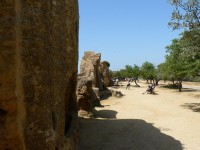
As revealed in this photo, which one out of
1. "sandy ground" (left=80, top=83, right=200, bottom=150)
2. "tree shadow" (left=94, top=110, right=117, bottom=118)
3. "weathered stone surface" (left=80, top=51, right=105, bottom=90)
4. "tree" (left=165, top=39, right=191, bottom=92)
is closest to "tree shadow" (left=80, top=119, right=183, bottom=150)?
"sandy ground" (left=80, top=83, right=200, bottom=150)

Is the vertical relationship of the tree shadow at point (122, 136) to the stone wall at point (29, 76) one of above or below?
below

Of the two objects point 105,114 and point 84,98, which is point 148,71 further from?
point 84,98

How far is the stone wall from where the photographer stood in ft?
25.1

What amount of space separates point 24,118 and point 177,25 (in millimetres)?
20117

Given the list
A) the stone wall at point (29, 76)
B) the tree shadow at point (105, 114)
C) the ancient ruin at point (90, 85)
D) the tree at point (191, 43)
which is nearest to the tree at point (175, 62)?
the ancient ruin at point (90, 85)

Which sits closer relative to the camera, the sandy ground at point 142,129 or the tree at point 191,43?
the sandy ground at point 142,129

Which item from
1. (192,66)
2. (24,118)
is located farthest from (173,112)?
(24,118)

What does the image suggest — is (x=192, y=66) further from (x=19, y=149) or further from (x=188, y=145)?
(x=19, y=149)

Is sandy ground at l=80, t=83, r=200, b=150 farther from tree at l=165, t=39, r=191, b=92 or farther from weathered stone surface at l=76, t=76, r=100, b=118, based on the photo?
tree at l=165, t=39, r=191, b=92

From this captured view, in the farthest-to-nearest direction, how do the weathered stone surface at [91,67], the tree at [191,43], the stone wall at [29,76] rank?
the weathered stone surface at [91,67] → the tree at [191,43] → the stone wall at [29,76]

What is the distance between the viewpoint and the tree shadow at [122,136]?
1476 centimetres

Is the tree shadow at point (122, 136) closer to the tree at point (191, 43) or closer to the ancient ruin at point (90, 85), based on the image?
the ancient ruin at point (90, 85)

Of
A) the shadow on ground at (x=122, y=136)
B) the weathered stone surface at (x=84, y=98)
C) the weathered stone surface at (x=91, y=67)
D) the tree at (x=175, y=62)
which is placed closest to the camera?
the shadow on ground at (x=122, y=136)

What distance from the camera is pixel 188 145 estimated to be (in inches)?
589
